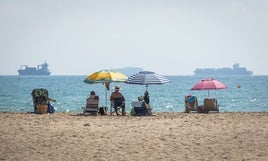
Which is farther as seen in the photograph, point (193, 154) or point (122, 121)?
point (122, 121)

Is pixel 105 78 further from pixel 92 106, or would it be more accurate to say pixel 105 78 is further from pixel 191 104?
pixel 191 104

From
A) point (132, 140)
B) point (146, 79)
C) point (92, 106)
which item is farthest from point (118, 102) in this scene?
point (132, 140)

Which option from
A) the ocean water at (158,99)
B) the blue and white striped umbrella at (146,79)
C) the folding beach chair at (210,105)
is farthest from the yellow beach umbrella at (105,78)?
the folding beach chair at (210,105)

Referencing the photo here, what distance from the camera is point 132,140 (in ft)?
39.1

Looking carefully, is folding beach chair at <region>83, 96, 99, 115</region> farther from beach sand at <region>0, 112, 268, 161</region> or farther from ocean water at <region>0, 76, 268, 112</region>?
beach sand at <region>0, 112, 268, 161</region>

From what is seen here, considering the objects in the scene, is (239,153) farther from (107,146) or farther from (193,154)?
(107,146)

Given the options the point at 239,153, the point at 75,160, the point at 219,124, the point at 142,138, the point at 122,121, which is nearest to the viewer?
the point at 75,160

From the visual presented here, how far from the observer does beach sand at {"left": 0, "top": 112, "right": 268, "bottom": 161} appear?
10312mm

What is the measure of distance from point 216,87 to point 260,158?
10.7 meters

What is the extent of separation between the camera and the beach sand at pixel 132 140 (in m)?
10.3

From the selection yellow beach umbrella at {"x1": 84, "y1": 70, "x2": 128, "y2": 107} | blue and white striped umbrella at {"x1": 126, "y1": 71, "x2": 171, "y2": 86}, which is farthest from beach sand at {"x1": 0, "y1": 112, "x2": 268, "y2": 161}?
blue and white striped umbrella at {"x1": 126, "y1": 71, "x2": 171, "y2": 86}

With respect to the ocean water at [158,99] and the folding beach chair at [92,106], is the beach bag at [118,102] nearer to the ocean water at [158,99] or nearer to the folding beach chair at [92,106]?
the folding beach chair at [92,106]

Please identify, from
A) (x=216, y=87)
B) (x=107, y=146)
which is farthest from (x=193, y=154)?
(x=216, y=87)

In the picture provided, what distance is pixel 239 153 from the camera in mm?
10586
